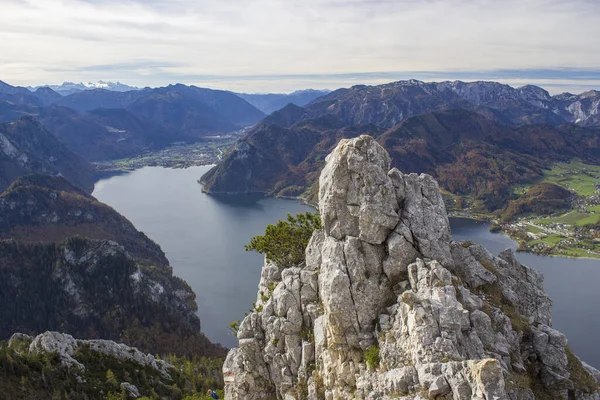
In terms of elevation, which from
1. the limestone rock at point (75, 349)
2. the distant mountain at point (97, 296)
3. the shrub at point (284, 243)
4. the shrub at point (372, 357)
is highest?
the shrub at point (284, 243)

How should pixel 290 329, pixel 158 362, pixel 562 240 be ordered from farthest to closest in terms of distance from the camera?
1. pixel 562 240
2. pixel 158 362
3. pixel 290 329

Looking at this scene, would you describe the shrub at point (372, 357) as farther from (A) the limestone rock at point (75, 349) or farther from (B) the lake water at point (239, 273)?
(B) the lake water at point (239, 273)

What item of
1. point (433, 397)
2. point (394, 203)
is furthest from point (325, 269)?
point (433, 397)

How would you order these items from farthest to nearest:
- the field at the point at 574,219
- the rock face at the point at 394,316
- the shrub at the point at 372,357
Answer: the field at the point at 574,219, the shrub at the point at 372,357, the rock face at the point at 394,316

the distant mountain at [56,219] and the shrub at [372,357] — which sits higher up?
the shrub at [372,357]

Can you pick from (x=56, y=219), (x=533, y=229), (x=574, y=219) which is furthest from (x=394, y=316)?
(x=574, y=219)

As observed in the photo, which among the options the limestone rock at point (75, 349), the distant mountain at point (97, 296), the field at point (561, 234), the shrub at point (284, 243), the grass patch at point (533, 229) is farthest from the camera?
the grass patch at point (533, 229)

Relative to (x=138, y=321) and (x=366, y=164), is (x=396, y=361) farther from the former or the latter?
(x=138, y=321)

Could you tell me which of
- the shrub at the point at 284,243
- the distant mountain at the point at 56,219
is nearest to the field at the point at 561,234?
the shrub at the point at 284,243
